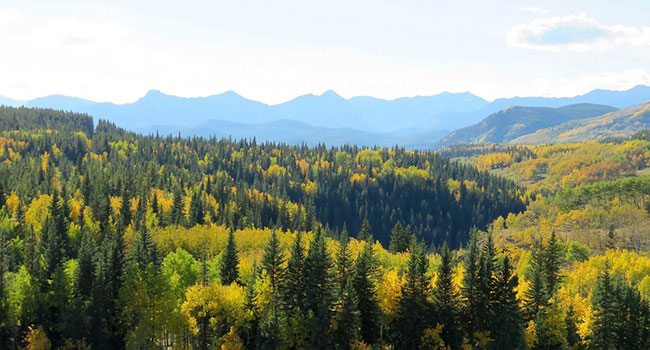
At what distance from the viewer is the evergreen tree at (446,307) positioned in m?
72.0

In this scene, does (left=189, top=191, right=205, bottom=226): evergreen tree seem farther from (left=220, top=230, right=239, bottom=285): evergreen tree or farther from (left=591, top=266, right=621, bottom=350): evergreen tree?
(left=591, top=266, right=621, bottom=350): evergreen tree

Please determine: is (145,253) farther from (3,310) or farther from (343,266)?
(343,266)

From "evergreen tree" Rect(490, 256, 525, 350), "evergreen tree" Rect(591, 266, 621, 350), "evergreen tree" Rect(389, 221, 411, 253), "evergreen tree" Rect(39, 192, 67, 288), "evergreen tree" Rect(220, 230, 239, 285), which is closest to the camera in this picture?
"evergreen tree" Rect(490, 256, 525, 350)

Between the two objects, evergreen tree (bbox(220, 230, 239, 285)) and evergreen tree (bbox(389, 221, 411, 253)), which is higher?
evergreen tree (bbox(220, 230, 239, 285))

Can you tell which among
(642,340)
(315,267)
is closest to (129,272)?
(315,267)

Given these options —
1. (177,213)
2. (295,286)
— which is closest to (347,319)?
(295,286)

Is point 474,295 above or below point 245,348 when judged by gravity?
above

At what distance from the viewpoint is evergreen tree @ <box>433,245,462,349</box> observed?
236 feet

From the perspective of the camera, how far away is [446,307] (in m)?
72.4

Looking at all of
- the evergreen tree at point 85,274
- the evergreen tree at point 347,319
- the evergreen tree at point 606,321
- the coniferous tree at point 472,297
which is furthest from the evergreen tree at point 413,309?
the evergreen tree at point 85,274

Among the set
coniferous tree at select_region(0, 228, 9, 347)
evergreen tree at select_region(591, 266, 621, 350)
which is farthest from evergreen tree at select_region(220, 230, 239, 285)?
evergreen tree at select_region(591, 266, 621, 350)

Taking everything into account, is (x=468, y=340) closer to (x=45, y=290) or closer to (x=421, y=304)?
(x=421, y=304)

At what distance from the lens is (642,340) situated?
73.8 meters

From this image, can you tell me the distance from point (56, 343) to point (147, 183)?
11398 centimetres
